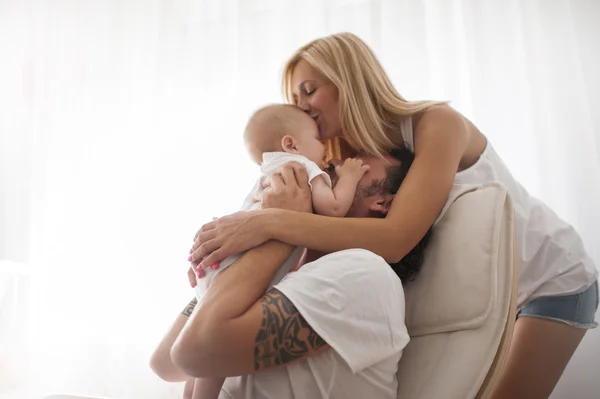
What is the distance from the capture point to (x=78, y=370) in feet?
8.43

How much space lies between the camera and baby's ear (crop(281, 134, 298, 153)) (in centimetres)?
151

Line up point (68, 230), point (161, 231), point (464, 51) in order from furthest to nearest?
point (68, 230), point (161, 231), point (464, 51)

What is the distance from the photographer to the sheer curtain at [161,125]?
2.14m

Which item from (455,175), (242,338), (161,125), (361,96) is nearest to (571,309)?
(455,175)

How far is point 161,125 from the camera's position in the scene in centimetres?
266

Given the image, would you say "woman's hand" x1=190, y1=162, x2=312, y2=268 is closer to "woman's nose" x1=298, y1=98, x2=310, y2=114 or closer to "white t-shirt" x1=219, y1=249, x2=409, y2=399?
"white t-shirt" x1=219, y1=249, x2=409, y2=399

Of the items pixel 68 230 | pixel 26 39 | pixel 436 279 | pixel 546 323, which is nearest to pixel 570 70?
pixel 546 323

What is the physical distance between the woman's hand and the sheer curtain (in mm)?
1091

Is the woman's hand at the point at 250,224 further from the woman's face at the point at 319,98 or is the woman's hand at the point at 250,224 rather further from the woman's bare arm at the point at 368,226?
the woman's face at the point at 319,98

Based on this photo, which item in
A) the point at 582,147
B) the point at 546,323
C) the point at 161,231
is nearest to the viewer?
the point at 546,323

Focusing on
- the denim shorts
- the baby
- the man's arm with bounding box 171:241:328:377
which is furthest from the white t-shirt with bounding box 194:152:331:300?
the denim shorts

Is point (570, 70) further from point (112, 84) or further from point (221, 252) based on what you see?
point (112, 84)

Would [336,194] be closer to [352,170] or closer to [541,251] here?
[352,170]

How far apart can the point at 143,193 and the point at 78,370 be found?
952 millimetres
